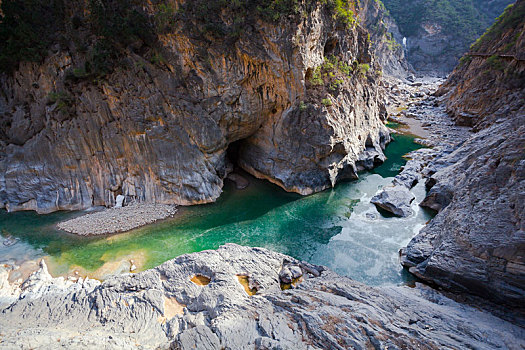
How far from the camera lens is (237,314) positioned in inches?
295

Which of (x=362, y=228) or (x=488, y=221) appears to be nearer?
(x=488, y=221)

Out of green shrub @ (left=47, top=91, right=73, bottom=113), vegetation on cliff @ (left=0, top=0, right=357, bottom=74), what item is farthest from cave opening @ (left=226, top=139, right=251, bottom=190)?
green shrub @ (left=47, top=91, right=73, bottom=113)

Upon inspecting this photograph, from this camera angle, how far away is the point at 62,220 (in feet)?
47.4

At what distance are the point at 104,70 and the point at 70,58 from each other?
1980 millimetres

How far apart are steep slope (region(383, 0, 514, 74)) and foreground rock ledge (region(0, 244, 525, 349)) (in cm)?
7269

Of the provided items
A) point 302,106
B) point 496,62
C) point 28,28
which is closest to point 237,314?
point 302,106

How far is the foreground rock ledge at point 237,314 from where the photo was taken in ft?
21.3

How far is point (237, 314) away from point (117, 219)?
391 inches

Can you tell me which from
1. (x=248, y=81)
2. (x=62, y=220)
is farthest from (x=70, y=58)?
(x=248, y=81)

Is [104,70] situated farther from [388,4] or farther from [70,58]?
[388,4]

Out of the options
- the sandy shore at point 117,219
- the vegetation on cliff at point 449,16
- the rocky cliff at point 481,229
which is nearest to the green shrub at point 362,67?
the rocky cliff at point 481,229

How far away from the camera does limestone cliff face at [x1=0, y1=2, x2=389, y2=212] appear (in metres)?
15.1

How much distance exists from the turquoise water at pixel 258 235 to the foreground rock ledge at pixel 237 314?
64.8 inches

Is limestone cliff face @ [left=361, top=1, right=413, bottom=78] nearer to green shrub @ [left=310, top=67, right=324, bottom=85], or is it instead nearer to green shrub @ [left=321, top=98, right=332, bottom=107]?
green shrub @ [left=310, top=67, right=324, bottom=85]
